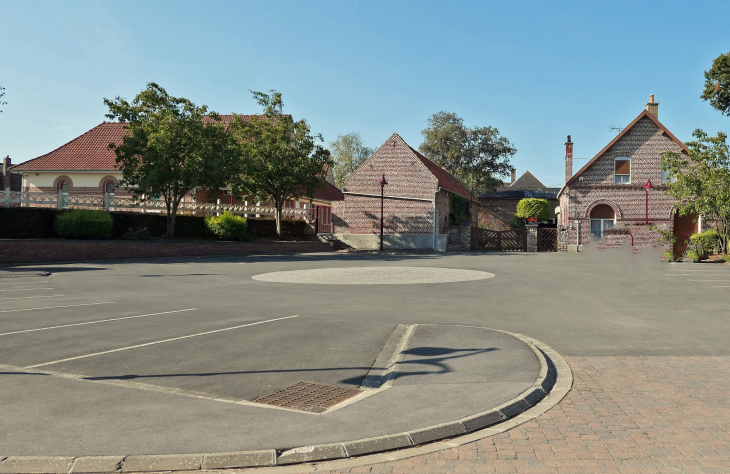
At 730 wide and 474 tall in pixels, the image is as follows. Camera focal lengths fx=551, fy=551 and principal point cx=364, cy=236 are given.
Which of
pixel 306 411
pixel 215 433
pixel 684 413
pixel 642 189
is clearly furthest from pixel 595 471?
pixel 642 189

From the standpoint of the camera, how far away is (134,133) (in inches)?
1109

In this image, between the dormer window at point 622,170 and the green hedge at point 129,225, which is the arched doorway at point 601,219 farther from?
the green hedge at point 129,225

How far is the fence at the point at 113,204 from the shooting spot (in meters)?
26.8

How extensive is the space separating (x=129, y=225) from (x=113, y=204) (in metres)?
2.75

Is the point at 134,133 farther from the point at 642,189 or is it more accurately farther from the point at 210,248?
the point at 642,189

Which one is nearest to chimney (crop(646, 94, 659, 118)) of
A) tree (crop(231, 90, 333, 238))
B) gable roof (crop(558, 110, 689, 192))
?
gable roof (crop(558, 110, 689, 192))

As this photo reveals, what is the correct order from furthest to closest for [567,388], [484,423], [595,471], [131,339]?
1. [131,339]
2. [567,388]
3. [484,423]
4. [595,471]

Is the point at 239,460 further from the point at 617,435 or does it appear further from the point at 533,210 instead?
the point at 533,210

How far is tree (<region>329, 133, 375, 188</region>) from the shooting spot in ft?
233

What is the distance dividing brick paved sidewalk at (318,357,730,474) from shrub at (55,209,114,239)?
24245 millimetres

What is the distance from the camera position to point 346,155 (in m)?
71.2

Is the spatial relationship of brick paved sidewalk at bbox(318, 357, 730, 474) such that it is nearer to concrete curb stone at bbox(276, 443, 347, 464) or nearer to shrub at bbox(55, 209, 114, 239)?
concrete curb stone at bbox(276, 443, 347, 464)

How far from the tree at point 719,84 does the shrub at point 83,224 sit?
1427 inches

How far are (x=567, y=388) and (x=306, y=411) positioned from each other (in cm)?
277
